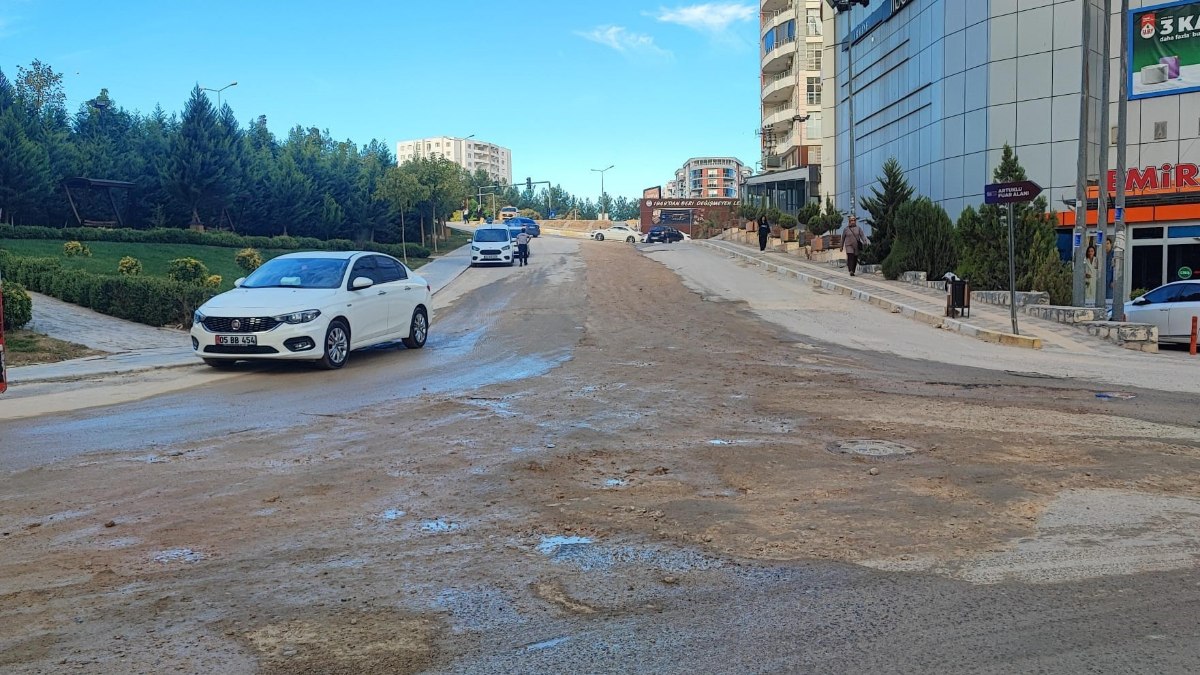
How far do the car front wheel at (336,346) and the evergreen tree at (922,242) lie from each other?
67.9 feet

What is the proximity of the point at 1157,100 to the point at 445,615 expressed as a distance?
35224 mm

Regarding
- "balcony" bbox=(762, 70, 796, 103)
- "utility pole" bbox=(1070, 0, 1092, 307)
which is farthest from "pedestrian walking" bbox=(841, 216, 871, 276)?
"balcony" bbox=(762, 70, 796, 103)

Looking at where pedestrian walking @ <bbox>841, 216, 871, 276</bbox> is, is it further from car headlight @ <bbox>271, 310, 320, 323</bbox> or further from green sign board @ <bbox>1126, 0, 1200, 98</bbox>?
car headlight @ <bbox>271, 310, 320, 323</bbox>

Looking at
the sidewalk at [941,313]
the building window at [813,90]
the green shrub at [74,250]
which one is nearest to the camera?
the sidewalk at [941,313]

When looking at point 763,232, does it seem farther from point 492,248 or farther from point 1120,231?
point 1120,231

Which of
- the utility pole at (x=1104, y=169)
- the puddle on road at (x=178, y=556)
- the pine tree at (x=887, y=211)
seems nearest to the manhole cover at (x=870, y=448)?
the puddle on road at (x=178, y=556)

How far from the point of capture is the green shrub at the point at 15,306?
15.8 metres

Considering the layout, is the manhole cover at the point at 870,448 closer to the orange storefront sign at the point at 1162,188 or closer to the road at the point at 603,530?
the road at the point at 603,530

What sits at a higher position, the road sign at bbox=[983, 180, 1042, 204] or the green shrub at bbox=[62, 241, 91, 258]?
the road sign at bbox=[983, 180, 1042, 204]

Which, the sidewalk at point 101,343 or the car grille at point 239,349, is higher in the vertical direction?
the car grille at point 239,349

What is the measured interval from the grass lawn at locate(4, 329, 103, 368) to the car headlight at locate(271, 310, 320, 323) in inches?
174

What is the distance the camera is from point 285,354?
1238cm

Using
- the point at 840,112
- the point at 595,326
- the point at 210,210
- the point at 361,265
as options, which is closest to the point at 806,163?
the point at 840,112

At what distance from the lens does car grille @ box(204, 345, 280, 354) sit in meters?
12.4
